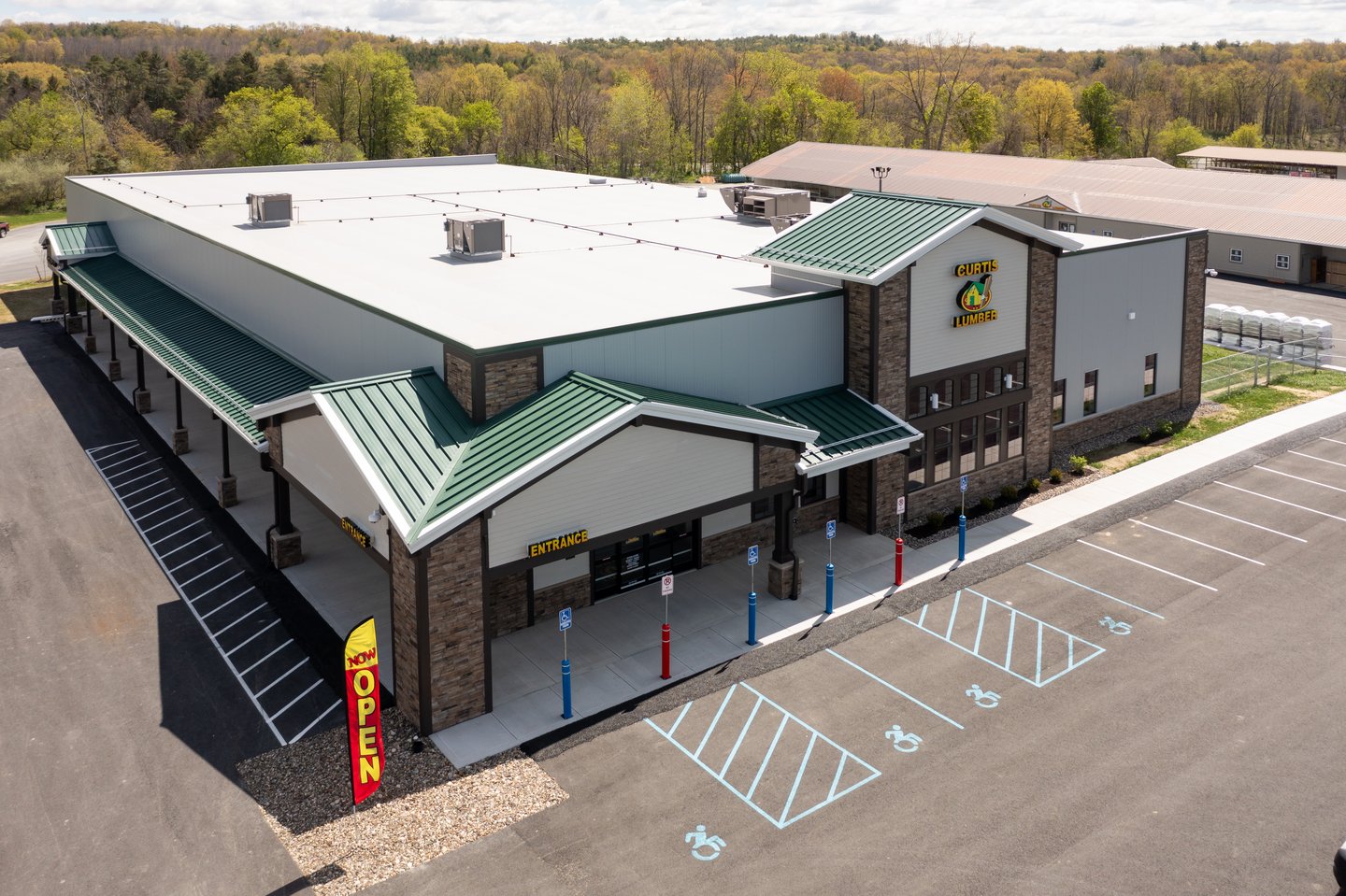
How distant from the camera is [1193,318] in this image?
1570 inches

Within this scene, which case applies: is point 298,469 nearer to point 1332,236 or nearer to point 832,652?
point 832,652

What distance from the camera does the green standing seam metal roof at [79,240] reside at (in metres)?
50.2

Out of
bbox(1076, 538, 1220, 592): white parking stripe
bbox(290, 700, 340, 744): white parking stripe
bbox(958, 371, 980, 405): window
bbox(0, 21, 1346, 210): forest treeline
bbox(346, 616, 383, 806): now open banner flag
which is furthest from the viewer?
bbox(0, 21, 1346, 210): forest treeline

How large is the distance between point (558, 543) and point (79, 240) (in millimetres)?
40033

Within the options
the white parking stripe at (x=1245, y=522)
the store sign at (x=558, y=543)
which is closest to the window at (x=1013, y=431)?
the white parking stripe at (x=1245, y=522)

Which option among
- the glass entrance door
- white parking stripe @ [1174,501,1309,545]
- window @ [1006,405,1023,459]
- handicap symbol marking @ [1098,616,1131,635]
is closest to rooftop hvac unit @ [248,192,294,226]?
the glass entrance door

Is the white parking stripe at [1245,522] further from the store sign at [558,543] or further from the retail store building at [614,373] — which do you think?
the store sign at [558,543]

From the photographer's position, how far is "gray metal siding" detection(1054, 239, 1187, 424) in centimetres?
3503

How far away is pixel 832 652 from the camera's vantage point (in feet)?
79.0

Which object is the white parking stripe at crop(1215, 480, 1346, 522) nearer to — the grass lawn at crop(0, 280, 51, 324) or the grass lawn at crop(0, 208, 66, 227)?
the grass lawn at crop(0, 280, 51, 324)

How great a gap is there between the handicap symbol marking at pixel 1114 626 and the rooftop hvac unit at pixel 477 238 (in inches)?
800

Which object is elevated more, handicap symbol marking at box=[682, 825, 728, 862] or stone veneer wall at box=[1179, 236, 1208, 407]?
stone veneer wall at box=[1179, 236, 1208, 407]

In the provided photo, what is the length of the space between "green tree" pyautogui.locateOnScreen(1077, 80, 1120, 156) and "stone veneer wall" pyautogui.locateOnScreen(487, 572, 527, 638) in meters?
131

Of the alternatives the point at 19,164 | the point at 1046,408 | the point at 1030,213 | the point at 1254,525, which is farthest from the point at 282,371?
the point at 19,164
